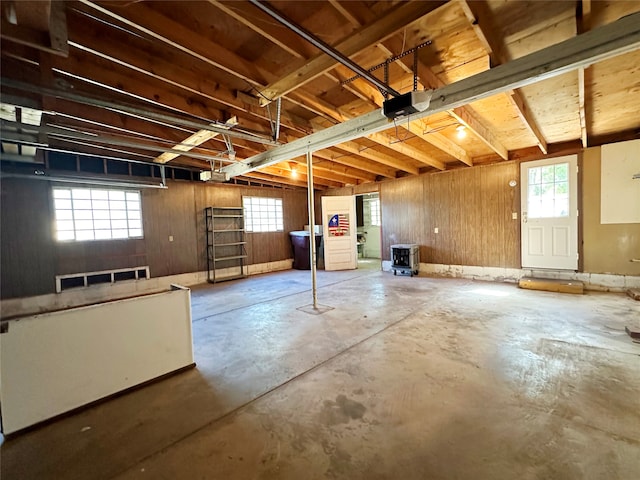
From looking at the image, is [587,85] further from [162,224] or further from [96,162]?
[96,162]

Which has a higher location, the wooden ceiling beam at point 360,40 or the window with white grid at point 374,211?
the wooden ceiling beam at point 360,40

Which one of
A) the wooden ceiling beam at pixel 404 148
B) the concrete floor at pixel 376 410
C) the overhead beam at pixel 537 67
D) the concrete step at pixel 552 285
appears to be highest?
the wooden ceiling beam at pixel 404 148

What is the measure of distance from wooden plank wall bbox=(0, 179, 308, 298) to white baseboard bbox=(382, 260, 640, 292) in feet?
15.2

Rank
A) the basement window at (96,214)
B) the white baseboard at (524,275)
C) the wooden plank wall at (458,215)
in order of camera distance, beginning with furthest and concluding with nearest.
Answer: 1. the wooden plank wall at (458,215)
2. the basement window at (96,214)
3. the white baseboard at (524,275)

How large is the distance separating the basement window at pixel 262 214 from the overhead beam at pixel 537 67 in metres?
5.28

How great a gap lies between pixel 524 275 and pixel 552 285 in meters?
0.78

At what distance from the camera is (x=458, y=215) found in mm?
6598

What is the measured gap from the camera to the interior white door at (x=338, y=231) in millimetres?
8211

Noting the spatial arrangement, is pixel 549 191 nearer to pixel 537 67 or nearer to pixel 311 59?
pixel 537 67

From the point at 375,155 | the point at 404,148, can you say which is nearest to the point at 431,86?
the point at 404,148

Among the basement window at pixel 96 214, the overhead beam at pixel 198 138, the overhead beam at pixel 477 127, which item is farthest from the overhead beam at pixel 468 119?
the basement window at pixel 96 214

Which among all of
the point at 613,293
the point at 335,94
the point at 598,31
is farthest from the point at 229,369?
the point at 613,293

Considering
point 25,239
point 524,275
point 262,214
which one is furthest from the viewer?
point 262,214

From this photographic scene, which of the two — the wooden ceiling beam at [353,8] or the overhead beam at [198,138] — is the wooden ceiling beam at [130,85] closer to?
the overhead beam at [198,138]
